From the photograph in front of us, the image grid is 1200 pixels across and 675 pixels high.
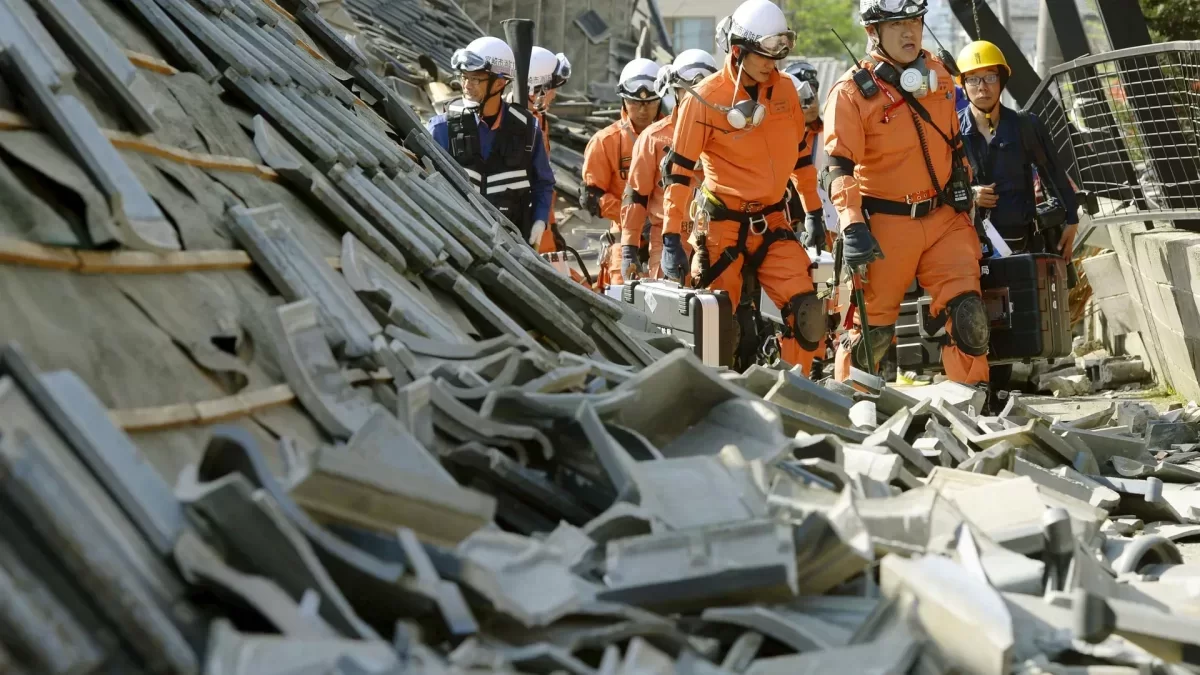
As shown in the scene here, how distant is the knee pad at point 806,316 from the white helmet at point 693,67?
215cm

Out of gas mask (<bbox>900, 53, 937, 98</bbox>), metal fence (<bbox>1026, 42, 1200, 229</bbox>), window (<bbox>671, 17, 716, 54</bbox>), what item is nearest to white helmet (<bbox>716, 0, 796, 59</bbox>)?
gas mask (<bbox>900, 53, 937, 98</bbox>)

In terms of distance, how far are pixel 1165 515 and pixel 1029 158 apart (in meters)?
4.87

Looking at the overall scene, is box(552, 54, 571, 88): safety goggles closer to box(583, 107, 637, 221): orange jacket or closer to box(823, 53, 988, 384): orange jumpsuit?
box(583, 107, 637, 221): orange jacket

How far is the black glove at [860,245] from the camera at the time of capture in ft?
26.2

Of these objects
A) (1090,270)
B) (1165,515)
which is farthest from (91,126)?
(1090,270)

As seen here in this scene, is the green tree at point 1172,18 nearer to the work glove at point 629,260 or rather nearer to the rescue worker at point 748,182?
the work glove at point 629,260

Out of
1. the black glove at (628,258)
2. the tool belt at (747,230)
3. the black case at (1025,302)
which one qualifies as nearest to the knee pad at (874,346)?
the black case at (1025,302)

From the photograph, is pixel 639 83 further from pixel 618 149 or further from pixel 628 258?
pixel 628 258

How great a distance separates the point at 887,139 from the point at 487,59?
3.43 m

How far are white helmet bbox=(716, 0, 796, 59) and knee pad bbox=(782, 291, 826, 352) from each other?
1386 mm

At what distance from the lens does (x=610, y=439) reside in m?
3.80

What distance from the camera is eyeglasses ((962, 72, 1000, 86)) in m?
10.2

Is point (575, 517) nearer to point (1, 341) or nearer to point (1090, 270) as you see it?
point (1, 341)

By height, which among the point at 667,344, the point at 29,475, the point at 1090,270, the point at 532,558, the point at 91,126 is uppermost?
the point at 91,126
